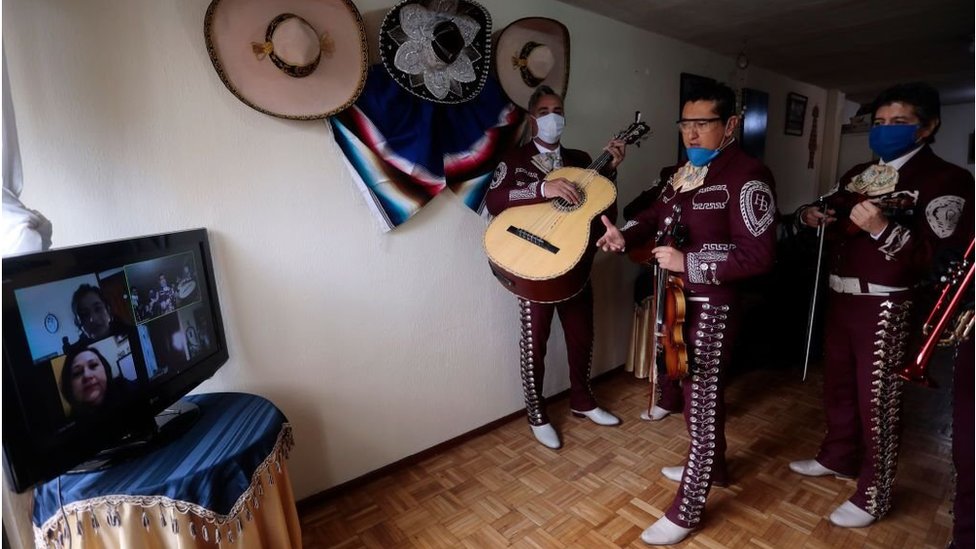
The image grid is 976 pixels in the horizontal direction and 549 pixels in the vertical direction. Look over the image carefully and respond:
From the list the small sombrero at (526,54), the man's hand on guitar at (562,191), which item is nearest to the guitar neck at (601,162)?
the man's hand on guitar at (562,191)

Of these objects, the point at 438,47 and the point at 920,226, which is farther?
the point at 438,47

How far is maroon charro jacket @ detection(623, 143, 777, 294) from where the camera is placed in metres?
1.43

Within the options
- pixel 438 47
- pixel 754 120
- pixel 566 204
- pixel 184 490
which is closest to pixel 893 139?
pixel 566 204

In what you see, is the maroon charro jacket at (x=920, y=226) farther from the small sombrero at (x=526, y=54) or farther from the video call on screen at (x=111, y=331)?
the video call on screen at (x=111, y=331)

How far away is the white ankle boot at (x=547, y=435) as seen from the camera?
92.2 inches

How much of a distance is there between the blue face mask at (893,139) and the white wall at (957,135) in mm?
7382

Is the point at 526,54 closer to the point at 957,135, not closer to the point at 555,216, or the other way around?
the point at 555,216

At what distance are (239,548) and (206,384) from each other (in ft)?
1.98

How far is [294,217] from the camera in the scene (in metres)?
1.78

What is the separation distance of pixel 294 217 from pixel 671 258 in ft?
4.28

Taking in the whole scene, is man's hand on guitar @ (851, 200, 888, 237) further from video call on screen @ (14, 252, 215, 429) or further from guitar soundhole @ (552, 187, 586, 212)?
video call on screen @ (14, 252, 215, 429)

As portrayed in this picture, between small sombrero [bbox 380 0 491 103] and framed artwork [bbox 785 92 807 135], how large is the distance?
3.55 meters

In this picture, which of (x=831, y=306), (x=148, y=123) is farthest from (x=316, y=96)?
(x=831, y=306)

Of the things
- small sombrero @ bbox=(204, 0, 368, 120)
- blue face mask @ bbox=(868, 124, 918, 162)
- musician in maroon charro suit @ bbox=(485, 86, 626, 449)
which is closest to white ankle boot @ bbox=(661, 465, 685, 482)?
musician in maroon charro suit @ bbox=(485, 86, 626, 449)
